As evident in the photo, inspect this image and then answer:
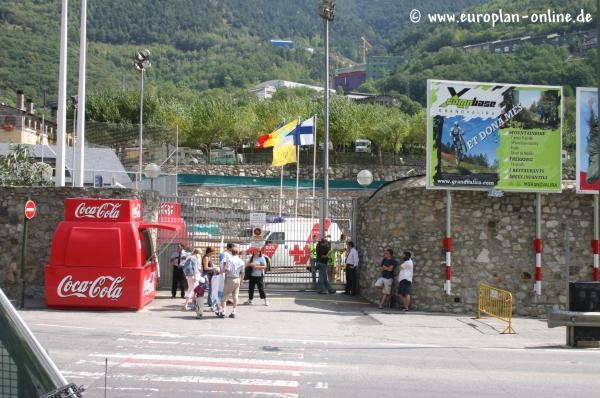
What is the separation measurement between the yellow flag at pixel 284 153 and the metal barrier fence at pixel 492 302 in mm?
14321

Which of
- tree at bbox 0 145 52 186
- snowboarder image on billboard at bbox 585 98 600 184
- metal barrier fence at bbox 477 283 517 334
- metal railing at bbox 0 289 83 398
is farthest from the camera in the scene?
tree at bbox 0 145 52 186

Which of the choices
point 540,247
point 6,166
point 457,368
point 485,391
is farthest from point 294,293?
point 6,166

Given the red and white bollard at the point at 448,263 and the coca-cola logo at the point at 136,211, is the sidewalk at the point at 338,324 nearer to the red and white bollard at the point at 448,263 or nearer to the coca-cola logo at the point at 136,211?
the red and white bollard at the point at 448,263

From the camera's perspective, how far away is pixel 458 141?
814 inches

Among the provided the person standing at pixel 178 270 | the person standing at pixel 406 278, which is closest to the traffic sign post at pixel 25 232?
the person standing at pixel 178 270

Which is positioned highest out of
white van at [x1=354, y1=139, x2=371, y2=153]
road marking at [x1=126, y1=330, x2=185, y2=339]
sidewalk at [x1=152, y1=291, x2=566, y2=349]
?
white van at [x1=354, y1=139, x2=371, y2=153]

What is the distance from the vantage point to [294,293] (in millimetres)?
23438

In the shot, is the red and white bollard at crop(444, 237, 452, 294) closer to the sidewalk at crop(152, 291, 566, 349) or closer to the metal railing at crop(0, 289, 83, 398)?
the sidewalk at crop(152, 291, 566, 349)

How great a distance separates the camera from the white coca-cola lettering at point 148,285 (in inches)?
761

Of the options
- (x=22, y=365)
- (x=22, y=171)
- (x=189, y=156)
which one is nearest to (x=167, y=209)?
(x=22, y=171)

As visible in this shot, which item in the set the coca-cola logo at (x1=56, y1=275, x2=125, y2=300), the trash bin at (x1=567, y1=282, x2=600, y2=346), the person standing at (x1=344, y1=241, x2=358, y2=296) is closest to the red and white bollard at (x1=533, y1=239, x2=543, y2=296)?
the trash bin at (x1=567, y1=282, x2=600, y2=346)

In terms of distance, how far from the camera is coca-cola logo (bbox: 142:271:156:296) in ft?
63.5

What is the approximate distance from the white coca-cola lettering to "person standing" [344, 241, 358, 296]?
5.88m

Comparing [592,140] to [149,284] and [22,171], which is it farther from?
[22,171]
